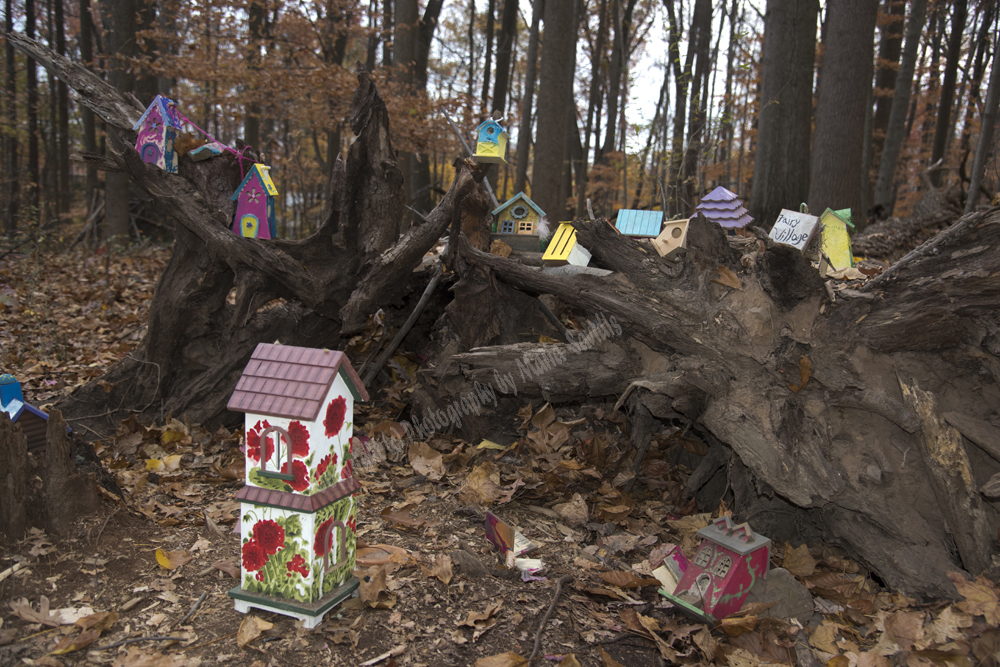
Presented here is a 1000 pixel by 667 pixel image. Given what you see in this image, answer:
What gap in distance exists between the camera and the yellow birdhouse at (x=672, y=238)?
423 cm

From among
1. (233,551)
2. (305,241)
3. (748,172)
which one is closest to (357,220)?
(305,241)

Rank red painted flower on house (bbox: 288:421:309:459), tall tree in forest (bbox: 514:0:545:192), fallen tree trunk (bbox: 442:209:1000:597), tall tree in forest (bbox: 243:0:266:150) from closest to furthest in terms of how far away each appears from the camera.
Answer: red painted flower on house (bbox: 288:421:309:459)
fallen tree trunk (bbox: 442:209:1000:597)
tall tree in forest (bbox: 243:0:266:150)
tall tree in forest (bbox: 514:0:545:192)

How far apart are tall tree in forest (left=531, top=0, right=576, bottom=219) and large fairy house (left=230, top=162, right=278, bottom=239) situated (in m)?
4.08

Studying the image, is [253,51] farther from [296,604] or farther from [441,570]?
[296,604]

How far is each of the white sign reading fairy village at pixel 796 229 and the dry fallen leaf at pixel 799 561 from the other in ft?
6.50

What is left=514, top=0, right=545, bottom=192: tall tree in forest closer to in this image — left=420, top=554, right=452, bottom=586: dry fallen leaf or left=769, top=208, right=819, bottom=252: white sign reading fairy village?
left=769, top=208, right=819, bottom=252: white sign reading fairy village

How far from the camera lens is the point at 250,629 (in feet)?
8.81

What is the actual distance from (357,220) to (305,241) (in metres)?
0.48

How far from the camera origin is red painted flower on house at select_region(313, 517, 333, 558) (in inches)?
110

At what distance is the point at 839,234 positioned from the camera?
15.4 feet

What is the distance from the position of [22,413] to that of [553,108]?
6772mm

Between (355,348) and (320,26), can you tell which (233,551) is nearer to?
(355,348)

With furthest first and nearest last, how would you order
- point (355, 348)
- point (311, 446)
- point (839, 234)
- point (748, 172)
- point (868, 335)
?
point (748, 172), point (355, 348), point (839, 234), point (868, 335), point (311, 446)

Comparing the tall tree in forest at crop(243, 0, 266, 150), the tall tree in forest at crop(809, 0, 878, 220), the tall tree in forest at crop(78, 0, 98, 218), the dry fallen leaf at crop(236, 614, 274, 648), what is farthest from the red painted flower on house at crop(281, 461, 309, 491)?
the tall tree in forest at crop(78, 0, 98, 218)
